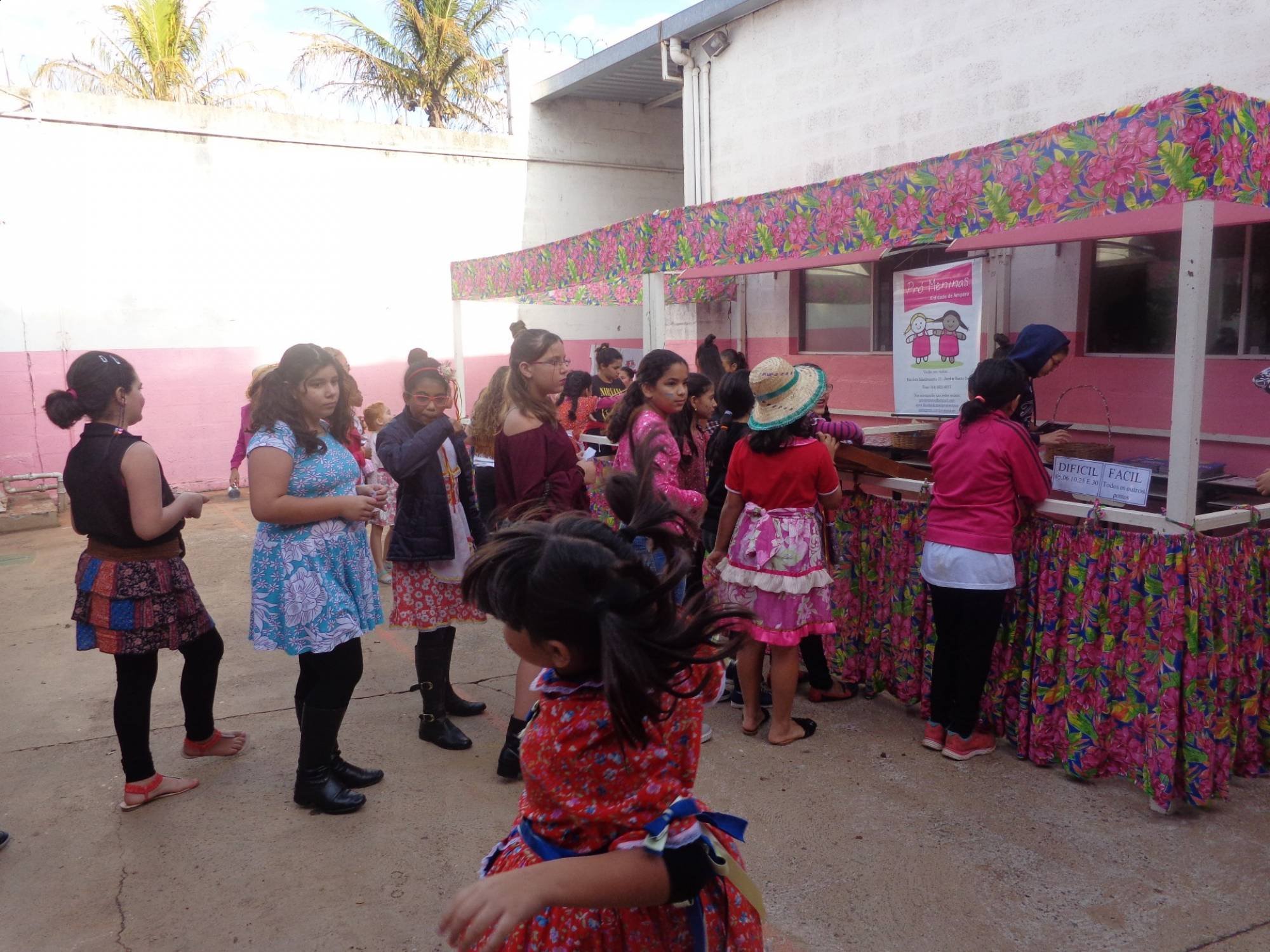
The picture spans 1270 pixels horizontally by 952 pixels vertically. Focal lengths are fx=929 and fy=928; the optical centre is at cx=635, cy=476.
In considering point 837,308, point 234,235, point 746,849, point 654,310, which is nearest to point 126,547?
point 746,849

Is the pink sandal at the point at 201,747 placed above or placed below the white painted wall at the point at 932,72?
below

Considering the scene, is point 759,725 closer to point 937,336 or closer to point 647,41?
point 937,336

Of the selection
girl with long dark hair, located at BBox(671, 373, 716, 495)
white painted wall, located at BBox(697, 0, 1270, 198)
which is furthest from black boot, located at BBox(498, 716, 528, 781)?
white painted wall, located at BBox(697, 0, 1270, 198)

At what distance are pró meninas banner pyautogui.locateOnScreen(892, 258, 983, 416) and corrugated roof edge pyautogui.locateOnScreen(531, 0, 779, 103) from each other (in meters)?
4.52

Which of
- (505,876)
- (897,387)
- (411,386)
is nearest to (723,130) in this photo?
(897,387)

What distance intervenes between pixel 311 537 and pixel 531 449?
33.0 inches

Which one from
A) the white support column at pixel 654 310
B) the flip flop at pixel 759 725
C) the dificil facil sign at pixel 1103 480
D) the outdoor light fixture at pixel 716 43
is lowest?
the flip flop at pixel 759 725

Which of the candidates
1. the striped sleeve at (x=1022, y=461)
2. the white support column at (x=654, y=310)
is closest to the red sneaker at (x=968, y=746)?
the striped sleeve at (x=1022, y=461)

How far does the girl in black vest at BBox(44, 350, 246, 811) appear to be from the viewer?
3191 millimetres

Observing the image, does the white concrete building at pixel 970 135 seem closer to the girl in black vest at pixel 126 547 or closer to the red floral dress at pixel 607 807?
the girl in black vest at pixel 126 547

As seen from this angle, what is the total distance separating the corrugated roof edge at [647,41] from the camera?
9.31m

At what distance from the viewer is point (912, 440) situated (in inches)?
219

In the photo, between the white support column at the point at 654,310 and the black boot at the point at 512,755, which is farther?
the white support column at the point at 654,310

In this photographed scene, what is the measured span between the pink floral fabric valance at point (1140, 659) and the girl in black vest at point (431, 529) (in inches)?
85.5
